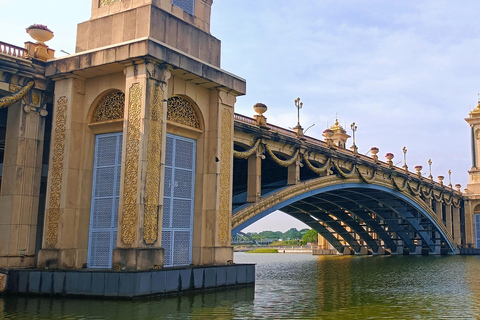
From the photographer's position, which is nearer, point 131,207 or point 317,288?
point 131,207

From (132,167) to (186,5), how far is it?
720 centimetres

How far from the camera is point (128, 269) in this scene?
16.2 metres

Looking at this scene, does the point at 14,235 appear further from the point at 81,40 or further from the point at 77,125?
the point at 81,40

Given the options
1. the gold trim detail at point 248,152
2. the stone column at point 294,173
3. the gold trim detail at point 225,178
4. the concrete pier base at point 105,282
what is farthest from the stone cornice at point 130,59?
the stone column at point 294,173

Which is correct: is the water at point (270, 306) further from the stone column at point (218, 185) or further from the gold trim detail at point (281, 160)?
the gold trim detail at point (281, 160)

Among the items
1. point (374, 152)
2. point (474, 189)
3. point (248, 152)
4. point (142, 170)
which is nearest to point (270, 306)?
point (142, 170)

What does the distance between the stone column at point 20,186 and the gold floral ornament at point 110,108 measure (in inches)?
88.4

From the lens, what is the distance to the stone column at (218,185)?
65.1 ft

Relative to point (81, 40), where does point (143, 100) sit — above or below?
below

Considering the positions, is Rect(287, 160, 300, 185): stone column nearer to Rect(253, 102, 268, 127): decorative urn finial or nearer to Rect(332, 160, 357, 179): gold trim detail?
Rect(253, 102, 268, 127): decorative urn finial

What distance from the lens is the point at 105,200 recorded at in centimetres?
1845

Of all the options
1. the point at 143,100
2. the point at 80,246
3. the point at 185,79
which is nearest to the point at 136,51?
the point at 143,100

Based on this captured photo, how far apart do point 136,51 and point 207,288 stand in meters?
8.44

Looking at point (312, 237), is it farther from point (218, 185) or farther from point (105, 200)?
point (105, 200)
